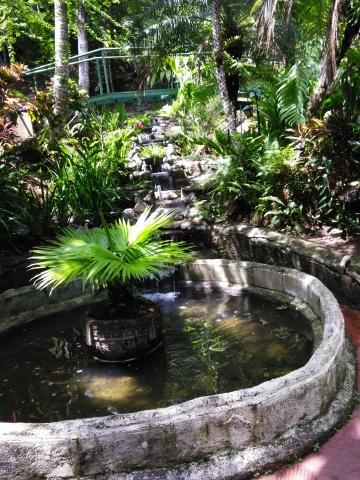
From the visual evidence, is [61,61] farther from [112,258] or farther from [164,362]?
[164,362]

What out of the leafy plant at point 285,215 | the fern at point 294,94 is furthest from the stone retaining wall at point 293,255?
the fern at point 294,94

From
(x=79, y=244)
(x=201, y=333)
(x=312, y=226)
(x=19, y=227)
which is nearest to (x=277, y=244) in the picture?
(x=312, y=226)

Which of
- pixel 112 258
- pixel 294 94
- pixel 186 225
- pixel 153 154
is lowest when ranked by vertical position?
pixel 186 225

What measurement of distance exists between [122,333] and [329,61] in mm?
4160

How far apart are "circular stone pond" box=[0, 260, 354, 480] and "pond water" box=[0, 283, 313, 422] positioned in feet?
0.04

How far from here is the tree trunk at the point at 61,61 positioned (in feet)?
25.3

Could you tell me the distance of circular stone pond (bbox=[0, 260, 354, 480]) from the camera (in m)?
2.21

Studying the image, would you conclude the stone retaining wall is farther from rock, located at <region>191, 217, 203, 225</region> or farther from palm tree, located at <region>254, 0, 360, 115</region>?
palm tree, located at <region>254, 0, 360, 115</region>

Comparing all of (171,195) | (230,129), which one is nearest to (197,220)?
(171,195)

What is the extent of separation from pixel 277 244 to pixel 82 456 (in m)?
3.55

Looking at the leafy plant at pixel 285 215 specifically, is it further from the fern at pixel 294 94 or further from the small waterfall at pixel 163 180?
the small waterfall at pixel 163 180

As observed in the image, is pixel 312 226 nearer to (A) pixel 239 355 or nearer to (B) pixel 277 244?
(B) pixel 277 244

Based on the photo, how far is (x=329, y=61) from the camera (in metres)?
5.30

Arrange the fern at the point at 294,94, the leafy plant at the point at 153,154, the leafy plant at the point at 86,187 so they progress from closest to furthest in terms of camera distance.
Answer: the leafy plant at the point at 86,187
the fern at the point at 294,94
the leafy plant at the point at 153,154
